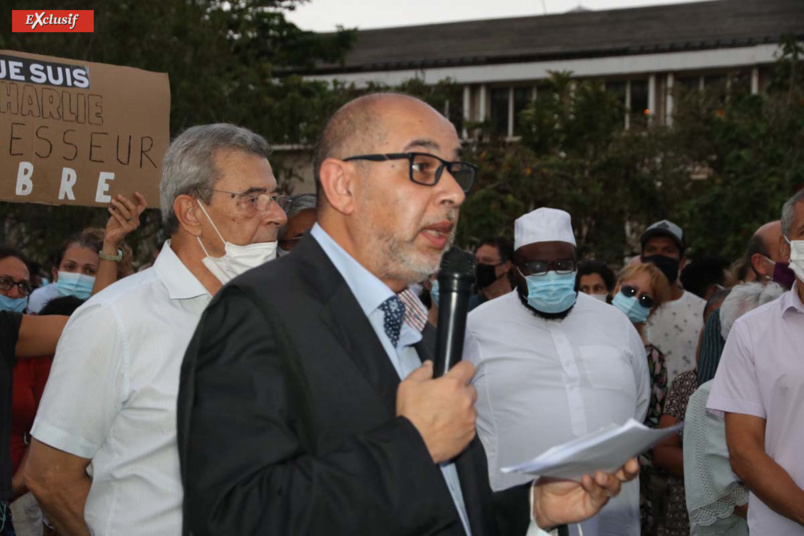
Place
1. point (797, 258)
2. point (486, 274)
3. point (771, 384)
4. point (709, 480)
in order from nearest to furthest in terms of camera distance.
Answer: point (771, 384), point (797, 258), point (709, 480), point (486, 274)

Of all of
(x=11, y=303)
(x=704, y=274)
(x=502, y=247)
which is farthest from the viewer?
(x=704, y=274)

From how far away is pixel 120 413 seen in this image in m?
3.43

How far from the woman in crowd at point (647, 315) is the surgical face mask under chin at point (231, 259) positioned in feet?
10.3

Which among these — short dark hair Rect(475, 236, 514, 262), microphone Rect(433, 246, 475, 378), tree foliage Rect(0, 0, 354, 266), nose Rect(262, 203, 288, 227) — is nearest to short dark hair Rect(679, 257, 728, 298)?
short dark hair Rect(475, 236, 514, 262)

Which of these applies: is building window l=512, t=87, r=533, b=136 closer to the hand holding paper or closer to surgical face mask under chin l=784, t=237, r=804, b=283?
surgical face mask under chin l=784, t=237, r=804, b=283

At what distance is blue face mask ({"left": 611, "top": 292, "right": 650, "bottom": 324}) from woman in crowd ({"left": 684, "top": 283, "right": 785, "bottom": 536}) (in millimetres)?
2201

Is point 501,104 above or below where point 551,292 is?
above

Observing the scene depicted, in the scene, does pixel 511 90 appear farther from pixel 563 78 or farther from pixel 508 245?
pixel 508 245

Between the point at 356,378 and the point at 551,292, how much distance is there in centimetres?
332

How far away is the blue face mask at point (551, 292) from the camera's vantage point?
5492 millimetres

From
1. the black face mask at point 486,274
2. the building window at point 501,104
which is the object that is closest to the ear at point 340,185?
the black face mask at point 486,274

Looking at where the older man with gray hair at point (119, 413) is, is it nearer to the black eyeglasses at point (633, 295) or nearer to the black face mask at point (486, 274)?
the black eyeglasses at point (633, 295)

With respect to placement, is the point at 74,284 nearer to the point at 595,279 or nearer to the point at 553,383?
the point at 553,383

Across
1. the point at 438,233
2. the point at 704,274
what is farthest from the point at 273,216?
the point at 704,274
